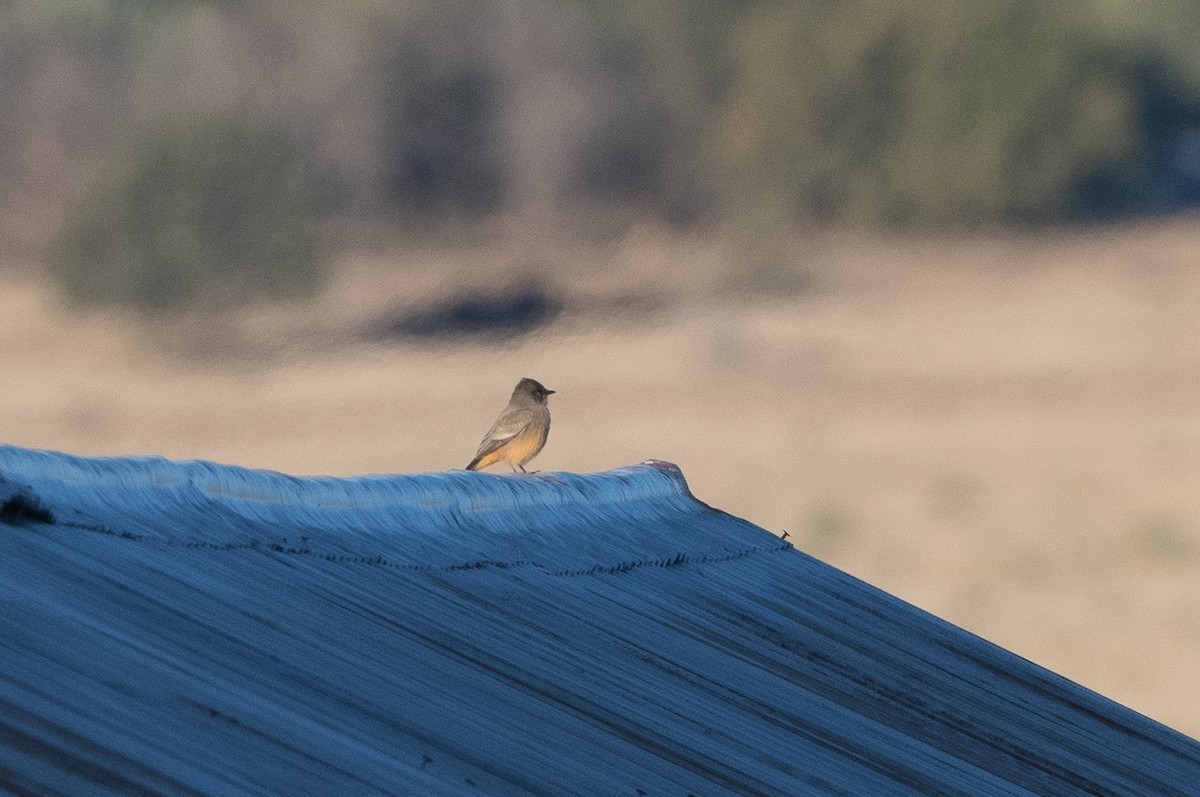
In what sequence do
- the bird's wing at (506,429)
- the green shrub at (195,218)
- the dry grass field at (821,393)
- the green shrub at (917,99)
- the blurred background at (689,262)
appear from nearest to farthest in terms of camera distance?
the bird's wing at (506,429)
the dry grass field at (821,393)
the blurred background at (689,262)
the green shrub at (195,218)
the green shrub at (917,99)

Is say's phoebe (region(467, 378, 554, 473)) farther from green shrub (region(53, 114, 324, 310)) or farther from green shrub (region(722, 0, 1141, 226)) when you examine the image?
green shrub (region(722, 0, 1141, 226))

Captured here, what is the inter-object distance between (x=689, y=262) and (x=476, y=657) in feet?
93.0

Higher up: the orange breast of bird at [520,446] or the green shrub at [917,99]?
the green shrub at [917,99]

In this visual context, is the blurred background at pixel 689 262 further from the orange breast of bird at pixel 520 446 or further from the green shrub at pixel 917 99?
the orange breast of bird at pixel 520 446

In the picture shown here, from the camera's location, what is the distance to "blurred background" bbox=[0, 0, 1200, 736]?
24.3 m

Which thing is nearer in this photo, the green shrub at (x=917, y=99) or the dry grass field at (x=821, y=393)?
the dry grass field at (x=821, y=393)

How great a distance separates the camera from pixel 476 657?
442 centimetres

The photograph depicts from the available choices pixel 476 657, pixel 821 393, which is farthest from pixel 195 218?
pixel 476 657

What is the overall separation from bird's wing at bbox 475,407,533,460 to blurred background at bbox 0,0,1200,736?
906 cm

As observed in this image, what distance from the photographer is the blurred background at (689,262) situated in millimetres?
24344

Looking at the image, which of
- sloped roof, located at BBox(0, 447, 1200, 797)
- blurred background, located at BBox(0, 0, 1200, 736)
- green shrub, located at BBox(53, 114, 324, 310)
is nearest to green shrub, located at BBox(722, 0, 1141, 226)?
blurred background, located at BBox(0, 0, 1200, 736)

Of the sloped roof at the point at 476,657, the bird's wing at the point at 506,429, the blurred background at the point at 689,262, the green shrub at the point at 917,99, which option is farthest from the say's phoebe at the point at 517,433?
the green shrub at the point at 917,99

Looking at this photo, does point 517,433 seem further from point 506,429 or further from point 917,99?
point 917,99

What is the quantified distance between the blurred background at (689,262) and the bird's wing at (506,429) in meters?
9.06
